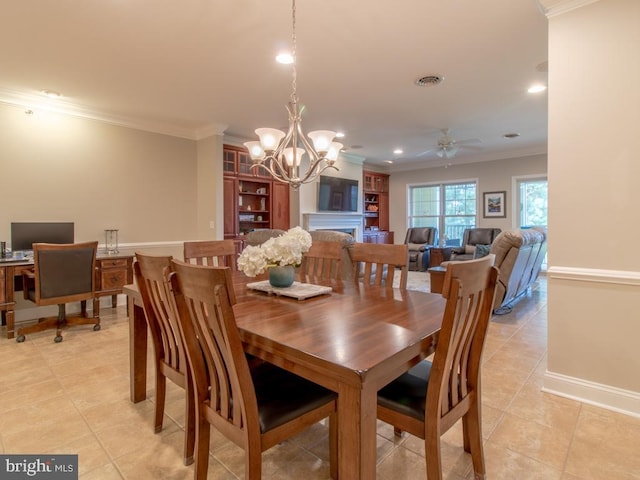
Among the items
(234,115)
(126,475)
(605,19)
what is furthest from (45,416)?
(605,19)

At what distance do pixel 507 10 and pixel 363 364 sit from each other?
2727 mm

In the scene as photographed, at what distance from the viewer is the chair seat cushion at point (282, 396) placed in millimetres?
1265

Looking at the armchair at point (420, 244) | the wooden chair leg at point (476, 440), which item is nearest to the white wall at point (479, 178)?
the armchair at point (420, 244)

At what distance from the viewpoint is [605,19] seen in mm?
2070

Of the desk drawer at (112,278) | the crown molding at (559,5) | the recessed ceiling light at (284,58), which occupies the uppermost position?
the recessed ceiling light at (284,58)

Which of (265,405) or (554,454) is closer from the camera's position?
(265,405)

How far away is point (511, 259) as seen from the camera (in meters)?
3.68

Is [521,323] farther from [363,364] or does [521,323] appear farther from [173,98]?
[173,98]

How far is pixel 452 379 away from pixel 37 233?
4587mm

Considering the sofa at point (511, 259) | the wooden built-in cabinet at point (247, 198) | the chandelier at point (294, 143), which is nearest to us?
the chandelier at point (294, 143)

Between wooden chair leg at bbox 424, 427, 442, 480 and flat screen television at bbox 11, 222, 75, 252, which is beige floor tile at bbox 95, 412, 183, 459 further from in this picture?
flat screen television at bbox 11, 222, 75, 252

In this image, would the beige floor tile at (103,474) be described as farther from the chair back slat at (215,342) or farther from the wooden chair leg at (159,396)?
the chair back slat at (215,342)

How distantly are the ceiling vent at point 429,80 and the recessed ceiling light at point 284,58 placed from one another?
1.39 meters

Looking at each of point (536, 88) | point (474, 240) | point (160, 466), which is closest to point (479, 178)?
point (474, 240)
